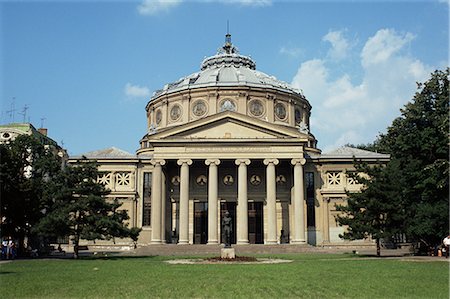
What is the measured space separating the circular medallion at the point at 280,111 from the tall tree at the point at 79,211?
3292 centimetres

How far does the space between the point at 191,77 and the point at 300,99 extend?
16.5 metres

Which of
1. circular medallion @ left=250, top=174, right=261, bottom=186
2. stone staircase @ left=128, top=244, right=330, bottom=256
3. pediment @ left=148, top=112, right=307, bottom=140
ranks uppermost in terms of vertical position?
pediment @ left=148, top=112, right=307, bottom=140

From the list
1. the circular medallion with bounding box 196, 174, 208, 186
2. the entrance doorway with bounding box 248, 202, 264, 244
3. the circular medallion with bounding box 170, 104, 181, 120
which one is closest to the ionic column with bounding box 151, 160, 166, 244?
the circular medallion with bounding box 196, 174, 208, 186

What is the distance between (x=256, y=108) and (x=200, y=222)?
1755 cm

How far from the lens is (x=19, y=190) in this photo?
134 ft

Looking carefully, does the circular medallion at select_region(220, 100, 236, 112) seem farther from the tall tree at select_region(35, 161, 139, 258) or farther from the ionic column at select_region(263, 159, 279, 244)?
the tall tree at select_region(35, 161, 139, 258)

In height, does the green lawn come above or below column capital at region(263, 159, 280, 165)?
below

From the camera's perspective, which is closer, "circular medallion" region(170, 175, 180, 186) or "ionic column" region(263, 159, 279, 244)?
"ionic column" region(263, 159, 279, 244)

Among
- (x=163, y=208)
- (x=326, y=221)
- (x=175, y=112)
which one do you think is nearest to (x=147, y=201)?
(x=163, y=208)

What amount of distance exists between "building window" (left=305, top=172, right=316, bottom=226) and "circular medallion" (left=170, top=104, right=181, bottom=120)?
19.8 m

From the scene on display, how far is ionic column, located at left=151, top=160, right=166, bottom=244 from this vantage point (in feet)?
187

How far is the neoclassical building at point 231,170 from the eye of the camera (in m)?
56.8

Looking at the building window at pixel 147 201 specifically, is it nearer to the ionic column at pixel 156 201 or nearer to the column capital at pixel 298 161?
the ionic column at pixel 156 201

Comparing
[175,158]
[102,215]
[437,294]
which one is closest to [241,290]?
[437,294]
